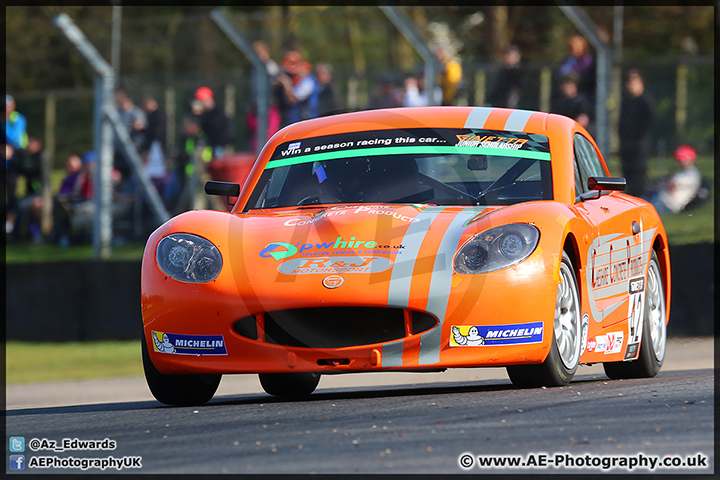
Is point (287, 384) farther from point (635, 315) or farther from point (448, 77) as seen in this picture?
point (448, 77)

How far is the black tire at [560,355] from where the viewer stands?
513cm

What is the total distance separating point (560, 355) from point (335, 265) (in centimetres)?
107

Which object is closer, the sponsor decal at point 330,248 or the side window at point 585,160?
the sponsor decal at point 330,248

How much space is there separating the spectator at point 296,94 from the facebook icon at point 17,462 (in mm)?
8744

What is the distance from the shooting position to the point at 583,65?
11.7 metres

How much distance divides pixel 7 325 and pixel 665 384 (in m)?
9.64

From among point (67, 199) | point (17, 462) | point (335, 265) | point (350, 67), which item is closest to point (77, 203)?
point (67, 199)

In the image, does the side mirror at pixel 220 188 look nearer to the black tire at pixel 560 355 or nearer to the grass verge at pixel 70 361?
the black tire at pixel 560 355

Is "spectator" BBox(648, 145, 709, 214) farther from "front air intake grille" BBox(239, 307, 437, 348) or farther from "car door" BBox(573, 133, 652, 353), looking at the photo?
"front air intake grille" BBox(239, 307, 437, 348)

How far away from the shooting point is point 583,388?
5.28 m

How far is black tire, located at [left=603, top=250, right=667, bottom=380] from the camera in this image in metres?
6.51

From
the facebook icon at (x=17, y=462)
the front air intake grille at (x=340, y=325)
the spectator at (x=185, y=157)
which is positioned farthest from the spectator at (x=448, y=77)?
the facebook icon at (x=17, y=462)

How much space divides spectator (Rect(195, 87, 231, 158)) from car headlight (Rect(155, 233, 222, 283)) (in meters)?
7.65

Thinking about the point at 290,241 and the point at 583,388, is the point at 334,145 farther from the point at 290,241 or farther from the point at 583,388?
the point at 583,388
